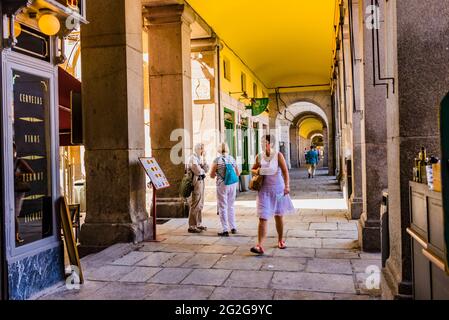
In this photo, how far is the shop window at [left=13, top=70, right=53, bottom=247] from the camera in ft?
14.2

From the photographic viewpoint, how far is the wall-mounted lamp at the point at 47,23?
4.39 meters

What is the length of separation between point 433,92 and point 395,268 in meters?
1.56

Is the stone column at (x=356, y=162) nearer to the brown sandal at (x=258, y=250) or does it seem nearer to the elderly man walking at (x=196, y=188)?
the elderly man walking at (x=196, y=188)

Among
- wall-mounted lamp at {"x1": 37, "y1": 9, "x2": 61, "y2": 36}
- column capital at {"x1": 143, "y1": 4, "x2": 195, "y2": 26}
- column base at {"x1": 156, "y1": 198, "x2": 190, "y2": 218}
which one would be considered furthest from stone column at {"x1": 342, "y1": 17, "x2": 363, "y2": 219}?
wall-mounted lamp at {"x1": 37, "y1": 9, "x2": 61, "y2": 36}

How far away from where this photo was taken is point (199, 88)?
13078 millimetres

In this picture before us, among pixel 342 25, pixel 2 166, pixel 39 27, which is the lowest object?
pixel 2 166

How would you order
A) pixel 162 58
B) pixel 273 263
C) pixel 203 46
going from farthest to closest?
1. pixel 203 46
2. pixel 162 58
3. pixel 273 263

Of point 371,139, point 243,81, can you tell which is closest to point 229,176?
point 371,139

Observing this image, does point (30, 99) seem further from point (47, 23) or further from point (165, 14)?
point (165, 14)

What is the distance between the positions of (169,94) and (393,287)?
7399 mm

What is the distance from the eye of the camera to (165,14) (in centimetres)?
998
